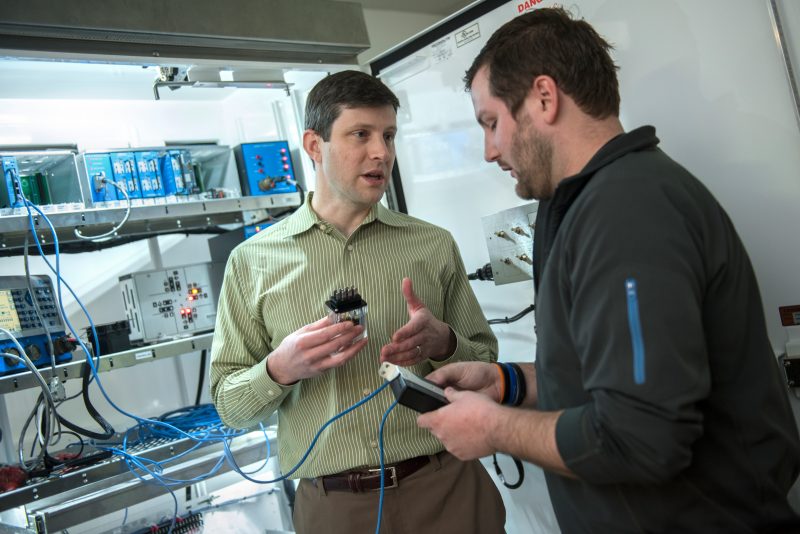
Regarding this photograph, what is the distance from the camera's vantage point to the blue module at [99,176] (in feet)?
8.29

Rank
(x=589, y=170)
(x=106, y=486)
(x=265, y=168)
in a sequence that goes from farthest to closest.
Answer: (x=265, y=168) → (x=106, y=486) → (x=589, y=170)

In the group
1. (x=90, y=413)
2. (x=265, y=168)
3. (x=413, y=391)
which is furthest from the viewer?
(x=265, y=168)

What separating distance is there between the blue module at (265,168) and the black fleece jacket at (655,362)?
2011mm

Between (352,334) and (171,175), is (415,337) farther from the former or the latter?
(171,175)

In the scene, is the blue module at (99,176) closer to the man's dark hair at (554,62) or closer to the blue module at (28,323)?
the blue module at (28,323)

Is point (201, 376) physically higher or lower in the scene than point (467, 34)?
lower

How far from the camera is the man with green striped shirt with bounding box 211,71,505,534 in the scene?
1659mm

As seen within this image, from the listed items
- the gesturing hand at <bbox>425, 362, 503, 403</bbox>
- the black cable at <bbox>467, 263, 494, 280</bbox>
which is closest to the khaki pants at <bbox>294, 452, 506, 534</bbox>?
the gesturing hand at <bbox>425, 362, 503, 403</bbox>

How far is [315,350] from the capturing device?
1505 millimetres

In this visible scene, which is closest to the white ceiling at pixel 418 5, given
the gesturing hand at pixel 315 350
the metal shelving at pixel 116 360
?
the metal shelving at pixel 116 360

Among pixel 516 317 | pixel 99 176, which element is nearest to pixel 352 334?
pixel 516 317

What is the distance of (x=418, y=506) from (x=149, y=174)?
1780 millimetres

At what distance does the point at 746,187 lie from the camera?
1678mm

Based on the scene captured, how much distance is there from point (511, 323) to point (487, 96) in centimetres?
128
